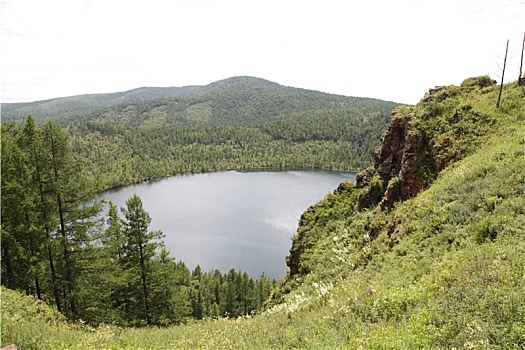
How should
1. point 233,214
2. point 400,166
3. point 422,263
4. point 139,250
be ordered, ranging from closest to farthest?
1. point 422,263
2. point 400,166
3. point 139,250
4. point 233,214

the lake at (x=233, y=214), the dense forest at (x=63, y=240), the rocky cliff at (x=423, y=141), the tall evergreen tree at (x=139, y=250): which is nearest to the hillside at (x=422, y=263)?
the rocky cliff at (x=423, y=141)

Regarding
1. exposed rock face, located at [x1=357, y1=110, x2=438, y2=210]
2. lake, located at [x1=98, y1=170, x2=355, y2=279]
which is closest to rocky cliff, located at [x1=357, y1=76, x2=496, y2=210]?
exposed rock face, located at [x1=357, y1=110, x2=438, y2=210]

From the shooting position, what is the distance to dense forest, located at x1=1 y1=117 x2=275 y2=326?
1408 centimetres

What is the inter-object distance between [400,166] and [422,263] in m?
10.9

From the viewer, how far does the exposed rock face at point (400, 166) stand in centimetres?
1697

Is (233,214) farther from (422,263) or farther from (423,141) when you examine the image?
(422,263)

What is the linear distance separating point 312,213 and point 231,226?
188 feet

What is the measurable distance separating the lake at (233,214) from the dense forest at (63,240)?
134 ft

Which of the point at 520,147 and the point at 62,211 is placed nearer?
the point at 520,147

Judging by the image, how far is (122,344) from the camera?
9.18m

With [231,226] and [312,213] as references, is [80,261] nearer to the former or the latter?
[312,213]

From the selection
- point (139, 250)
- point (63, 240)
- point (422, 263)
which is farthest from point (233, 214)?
point (422, 263)

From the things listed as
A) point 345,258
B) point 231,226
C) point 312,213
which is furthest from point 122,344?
point 231,226

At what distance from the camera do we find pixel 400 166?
19.7 m
